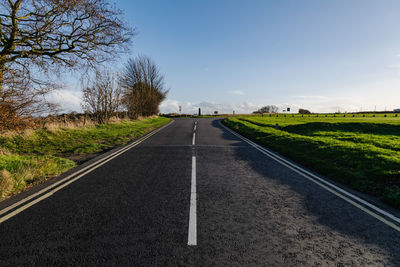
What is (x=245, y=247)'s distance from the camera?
9.82ft

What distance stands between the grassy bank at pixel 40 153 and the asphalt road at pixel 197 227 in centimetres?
146

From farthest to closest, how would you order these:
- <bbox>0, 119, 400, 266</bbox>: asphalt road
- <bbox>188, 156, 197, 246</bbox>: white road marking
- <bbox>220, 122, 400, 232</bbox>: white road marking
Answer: <bbox>220, 122, 400, 232</bbox>: white road marking < <bbox>188, 156, 197, 246</bbox>: white road marking < <bbox>0, 119, 400, 266</bbox>: asphalt road

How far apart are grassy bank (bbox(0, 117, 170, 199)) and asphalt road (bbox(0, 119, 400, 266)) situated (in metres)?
1.46

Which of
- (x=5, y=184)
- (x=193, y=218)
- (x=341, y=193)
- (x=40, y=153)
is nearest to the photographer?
(x=193, y=218)

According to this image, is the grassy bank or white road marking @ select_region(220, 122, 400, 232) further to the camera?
the grassy bank

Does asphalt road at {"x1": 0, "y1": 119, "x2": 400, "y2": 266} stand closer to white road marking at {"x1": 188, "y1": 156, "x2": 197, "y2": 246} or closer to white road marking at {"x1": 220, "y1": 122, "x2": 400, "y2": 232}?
white road marking at {"x1": 188, "y1": 156, "x2": 197, "y2": 246}

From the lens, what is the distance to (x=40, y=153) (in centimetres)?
990

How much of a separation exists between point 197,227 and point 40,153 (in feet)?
31.6

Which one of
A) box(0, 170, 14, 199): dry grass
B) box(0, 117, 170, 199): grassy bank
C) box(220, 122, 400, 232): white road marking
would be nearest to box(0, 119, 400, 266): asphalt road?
box(220, 122, 400, 232): white road marking

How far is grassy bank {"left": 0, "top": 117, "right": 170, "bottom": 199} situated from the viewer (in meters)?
5.72

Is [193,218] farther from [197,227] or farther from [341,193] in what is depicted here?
[341,193]

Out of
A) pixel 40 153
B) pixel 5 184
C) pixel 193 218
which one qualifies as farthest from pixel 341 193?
pixel 40 153

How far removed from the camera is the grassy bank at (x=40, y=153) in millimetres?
5725

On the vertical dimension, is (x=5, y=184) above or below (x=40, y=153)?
above
